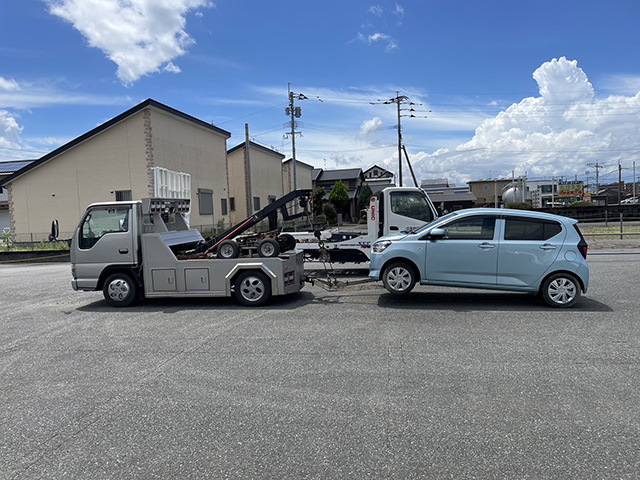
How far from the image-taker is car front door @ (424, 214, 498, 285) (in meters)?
8.50

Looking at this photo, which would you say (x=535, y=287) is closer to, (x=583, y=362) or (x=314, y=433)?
(x=583, y=362)

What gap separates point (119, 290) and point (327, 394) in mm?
6141

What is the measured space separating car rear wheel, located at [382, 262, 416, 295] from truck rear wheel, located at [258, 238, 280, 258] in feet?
7.17

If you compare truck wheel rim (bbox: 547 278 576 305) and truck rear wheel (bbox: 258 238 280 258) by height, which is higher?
truck rear wheel (bbox: 258 238 280 258)

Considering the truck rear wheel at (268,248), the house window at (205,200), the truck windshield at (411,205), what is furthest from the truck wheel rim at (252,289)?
the house window at (205,200)

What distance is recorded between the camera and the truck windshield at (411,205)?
11.8 metres

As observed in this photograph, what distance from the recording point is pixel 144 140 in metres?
25.1

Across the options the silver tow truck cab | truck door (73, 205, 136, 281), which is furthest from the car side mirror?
truck door (73, 205, 136, 281)

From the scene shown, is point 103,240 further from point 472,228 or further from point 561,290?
point 561,290

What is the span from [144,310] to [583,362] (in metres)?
7.33

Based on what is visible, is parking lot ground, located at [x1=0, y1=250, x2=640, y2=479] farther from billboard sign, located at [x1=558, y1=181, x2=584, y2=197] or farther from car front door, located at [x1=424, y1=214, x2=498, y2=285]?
billboard sign, located at [x1=558, y1=181, x2=584, y2=197]

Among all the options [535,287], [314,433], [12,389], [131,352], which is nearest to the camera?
[314,433]

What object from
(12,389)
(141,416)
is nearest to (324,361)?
(141,416)

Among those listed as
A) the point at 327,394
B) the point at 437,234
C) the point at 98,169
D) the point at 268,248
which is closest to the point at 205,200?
the point at 98,169
